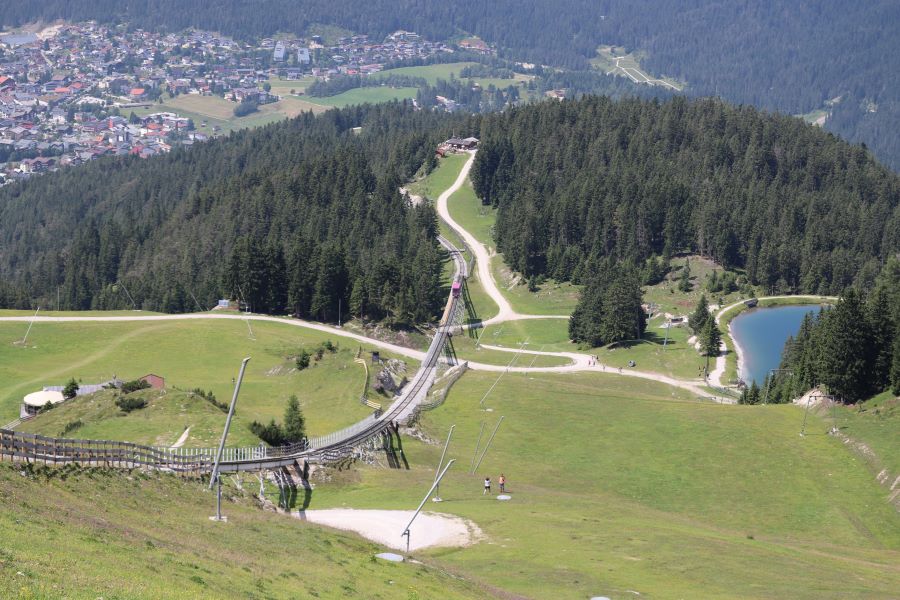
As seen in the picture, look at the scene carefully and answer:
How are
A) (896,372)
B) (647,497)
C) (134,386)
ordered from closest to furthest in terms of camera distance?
(647,497), (134,386), (896,372)

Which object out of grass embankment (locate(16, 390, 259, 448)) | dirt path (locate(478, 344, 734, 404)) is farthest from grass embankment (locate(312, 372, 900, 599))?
dirt path (locate(478, 344, 734, 404))

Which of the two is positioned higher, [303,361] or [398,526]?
[303,361]

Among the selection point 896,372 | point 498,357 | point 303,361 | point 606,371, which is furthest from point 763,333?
point 303,361

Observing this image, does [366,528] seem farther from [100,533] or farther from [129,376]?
[129,376]

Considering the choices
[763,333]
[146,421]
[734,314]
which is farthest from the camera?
[734,314]

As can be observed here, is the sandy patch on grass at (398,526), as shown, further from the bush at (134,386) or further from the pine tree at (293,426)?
the bush at (134,386)

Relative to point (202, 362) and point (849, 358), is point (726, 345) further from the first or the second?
point (202, 362)

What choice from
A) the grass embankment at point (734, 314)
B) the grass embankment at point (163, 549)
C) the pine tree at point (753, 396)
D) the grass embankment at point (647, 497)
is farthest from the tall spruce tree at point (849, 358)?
the grass embankment at point (163, 549)

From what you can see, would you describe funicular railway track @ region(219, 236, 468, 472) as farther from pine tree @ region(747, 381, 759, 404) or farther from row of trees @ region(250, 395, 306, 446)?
pine tree @ region(747, 381, 759, 404)
